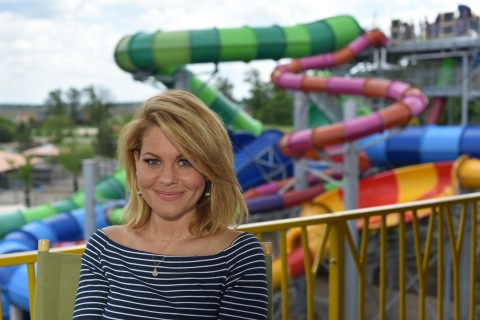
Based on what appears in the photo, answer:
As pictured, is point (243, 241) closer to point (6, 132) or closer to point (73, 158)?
point (73, 158)

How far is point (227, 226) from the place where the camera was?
3.94 ft

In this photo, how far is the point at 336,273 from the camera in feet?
6.25

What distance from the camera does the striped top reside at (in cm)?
110

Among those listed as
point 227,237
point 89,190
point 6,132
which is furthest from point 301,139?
point 6,132

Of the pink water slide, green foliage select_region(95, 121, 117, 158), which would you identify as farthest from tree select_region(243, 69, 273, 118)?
the pink water slide

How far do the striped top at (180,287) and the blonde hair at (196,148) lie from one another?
0.25 ft

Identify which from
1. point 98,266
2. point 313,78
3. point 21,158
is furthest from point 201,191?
point 21,158

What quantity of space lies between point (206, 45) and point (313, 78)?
69.7 inches

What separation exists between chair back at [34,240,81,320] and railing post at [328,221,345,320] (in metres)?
0.85

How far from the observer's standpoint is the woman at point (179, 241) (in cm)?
109

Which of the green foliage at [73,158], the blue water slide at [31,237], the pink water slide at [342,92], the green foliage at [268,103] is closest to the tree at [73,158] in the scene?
the green foliage at [73,158]

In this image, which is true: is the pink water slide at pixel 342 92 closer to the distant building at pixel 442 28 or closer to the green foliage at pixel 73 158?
the distant building at pixel 442 28

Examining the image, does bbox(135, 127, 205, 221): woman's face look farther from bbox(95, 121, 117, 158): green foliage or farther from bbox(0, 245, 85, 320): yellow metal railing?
bbox(95, 121, 117, 158): green foliage

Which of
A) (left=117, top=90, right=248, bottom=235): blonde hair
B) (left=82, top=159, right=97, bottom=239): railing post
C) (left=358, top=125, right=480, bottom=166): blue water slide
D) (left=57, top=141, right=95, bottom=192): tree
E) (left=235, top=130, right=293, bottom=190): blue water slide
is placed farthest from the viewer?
(left=57, top=141, right=95, bottom=192): tree
